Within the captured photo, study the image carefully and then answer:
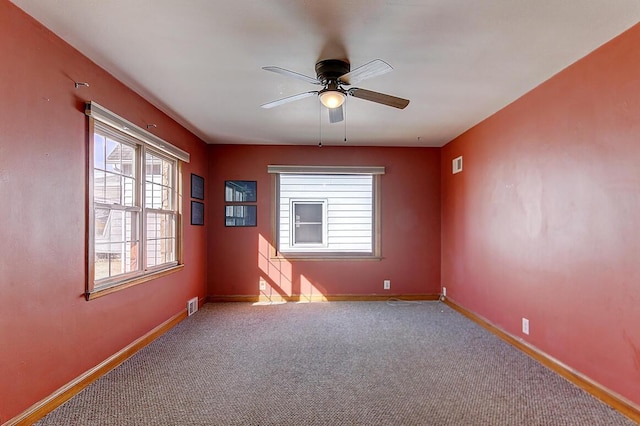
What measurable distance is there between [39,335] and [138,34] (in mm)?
1949

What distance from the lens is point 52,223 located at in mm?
2125

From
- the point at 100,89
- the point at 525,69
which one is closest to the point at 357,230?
the point at 525,69

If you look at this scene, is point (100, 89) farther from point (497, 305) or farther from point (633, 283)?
point (497, 305)

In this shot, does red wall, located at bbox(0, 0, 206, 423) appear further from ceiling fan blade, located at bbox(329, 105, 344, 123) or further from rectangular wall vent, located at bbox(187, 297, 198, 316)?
ceiling fan blade, located at bbox(329, 105, 344, 123)

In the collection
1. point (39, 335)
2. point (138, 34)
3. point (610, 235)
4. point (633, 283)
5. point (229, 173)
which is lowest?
point (39, 335)

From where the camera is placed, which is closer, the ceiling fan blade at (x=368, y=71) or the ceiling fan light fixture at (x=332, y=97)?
the ceiling fan blade at (x=368, y=71)

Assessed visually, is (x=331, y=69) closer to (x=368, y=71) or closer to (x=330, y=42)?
(x=330, y=42)

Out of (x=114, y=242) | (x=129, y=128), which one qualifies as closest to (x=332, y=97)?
(x=129, y=128)

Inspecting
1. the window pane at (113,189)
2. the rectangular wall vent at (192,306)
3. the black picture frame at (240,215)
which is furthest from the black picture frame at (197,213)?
the window pane at (113,189)

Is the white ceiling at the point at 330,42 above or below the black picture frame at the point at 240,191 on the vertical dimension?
above

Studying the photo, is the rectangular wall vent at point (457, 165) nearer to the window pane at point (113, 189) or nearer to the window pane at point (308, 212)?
the window pane at point (308, 212)

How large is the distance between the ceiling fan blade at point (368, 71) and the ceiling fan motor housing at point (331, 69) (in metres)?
0.07

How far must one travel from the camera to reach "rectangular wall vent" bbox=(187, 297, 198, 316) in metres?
4.26

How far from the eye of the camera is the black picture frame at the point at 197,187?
445 cm
